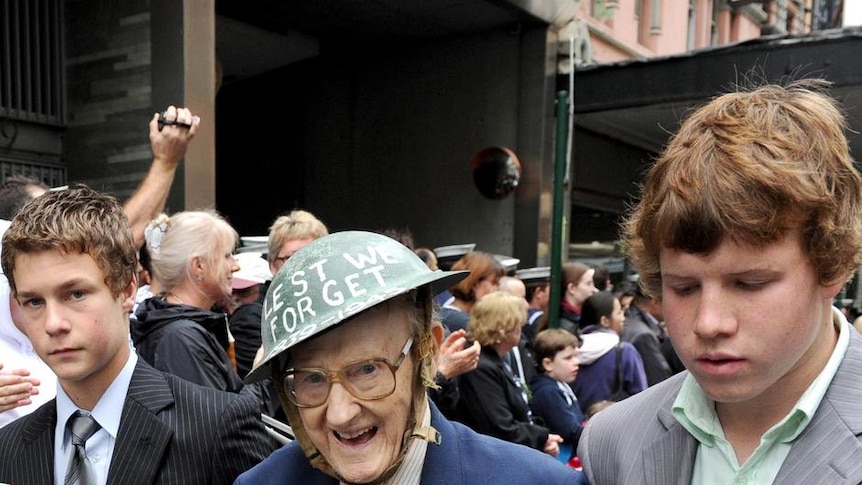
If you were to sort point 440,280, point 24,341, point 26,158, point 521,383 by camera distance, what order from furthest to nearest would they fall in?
point 26,158 → point 521,383 → point 24,341 → point 440,280

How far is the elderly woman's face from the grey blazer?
489mm

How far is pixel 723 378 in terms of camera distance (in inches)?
51.5

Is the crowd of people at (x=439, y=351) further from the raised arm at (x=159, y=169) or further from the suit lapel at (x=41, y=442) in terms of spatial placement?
the raised arm at (x=159, y=169)

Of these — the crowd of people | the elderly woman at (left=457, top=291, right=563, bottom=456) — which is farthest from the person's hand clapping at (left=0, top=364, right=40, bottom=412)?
the elderly woman at (left=457, top=291, right=563, bottom=456)

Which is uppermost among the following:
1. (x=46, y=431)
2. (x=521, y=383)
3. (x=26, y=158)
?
(x=26, y=158)

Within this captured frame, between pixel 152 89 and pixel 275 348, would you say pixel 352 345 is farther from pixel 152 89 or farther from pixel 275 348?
pixel 152 89

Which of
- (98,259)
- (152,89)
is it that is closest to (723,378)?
(98,259)

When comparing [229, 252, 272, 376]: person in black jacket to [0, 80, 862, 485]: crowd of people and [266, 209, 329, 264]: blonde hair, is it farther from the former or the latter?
[0, 80, 862, 485]: crowd of people

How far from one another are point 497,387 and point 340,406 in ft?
9.28

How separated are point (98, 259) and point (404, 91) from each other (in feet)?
31.2

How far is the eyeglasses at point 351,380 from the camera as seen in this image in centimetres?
148

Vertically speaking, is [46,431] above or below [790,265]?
below

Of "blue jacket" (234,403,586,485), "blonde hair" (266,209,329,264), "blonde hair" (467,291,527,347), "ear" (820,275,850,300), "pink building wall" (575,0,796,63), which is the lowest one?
"blonde hair" (467,291,527,347)

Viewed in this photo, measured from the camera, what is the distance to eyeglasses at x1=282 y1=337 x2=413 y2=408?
148 cm
